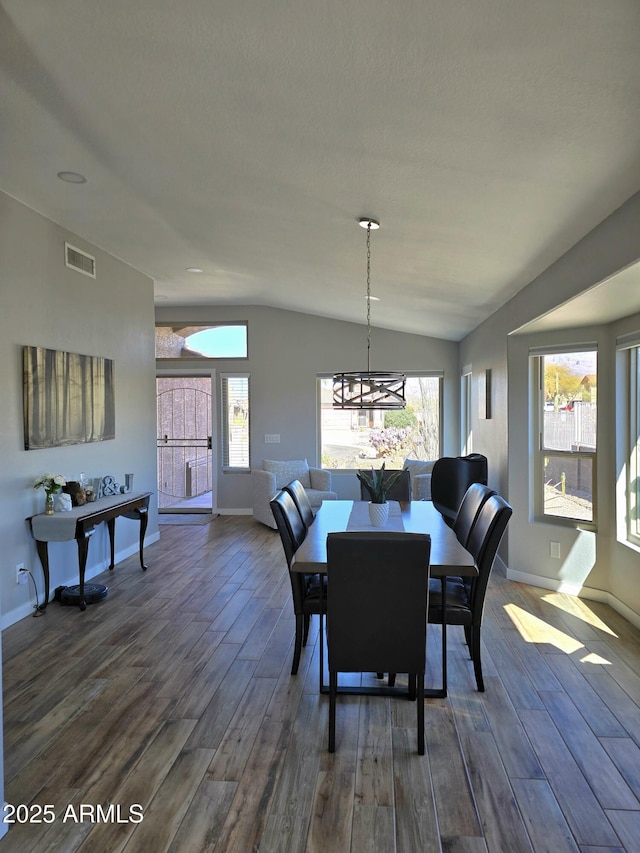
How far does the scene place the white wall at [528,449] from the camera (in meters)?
3.76

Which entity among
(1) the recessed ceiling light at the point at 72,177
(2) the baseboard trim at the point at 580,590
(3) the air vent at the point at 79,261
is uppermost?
(1) the recessed ceiling light at the point at 72,177

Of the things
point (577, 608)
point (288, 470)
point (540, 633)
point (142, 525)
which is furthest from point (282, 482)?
point (540, 633)

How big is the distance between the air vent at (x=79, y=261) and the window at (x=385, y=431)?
153 inches

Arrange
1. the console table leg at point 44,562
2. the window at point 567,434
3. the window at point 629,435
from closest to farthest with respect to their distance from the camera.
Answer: the window at point 629,435
the console table leg at point 44,562
the window at point 567,434

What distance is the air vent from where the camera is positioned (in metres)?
Answer: 4.69

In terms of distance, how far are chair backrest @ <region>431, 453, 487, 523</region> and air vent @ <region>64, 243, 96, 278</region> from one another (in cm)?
378

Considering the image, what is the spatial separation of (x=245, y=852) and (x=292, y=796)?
32 cm

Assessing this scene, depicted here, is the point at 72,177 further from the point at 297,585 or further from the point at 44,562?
the point at 297,585

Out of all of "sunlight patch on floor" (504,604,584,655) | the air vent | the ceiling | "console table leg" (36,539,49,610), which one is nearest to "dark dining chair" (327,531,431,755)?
"sunlight patch on floor" (504,604,584,655)

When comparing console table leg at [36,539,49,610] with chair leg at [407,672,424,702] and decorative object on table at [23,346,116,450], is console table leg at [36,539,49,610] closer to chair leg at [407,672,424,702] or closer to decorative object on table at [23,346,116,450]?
decorative object on table at [23,346,116,450]

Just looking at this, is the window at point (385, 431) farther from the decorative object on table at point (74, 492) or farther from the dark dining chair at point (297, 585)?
the dark dining chair at point (297, 585)

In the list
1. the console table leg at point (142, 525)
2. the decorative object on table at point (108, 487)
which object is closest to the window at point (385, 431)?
the console table leg at point (142, 525)

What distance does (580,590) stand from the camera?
14.9 ft

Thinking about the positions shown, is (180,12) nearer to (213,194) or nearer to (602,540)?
(213,194)
